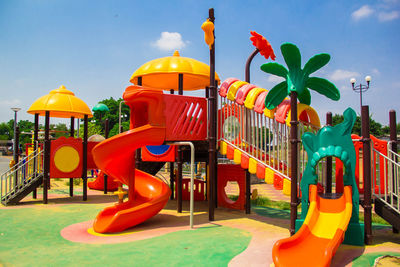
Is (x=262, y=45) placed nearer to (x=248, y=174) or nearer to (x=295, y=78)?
(x=295, y=78)

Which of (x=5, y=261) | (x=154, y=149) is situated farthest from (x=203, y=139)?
(x=5, y=261)

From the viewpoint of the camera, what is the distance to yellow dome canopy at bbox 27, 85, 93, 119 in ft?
40.5

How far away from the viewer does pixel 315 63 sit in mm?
7012

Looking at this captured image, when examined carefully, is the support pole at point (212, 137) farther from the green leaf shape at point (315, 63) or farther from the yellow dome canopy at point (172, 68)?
the green leaf shape at point (315, 63)

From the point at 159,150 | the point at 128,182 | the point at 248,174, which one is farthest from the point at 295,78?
the point at 159,150

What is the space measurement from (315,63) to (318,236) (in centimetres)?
352

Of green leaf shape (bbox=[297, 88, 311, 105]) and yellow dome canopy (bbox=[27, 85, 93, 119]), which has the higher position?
yellow dome canopy (bbox=[27, 85, 93, 119])

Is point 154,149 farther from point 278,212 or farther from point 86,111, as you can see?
point 278,212

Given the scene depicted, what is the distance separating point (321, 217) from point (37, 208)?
912 centimetres

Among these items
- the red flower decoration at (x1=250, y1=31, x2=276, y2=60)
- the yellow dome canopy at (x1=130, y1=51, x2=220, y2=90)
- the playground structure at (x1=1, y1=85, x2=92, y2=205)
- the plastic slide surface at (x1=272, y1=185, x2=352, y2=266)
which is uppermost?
the red flower decoration at (x1=250, y1=31, x2=276, y2=60)

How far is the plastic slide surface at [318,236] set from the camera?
5121 millimetres

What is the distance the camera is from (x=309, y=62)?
702 centimetres

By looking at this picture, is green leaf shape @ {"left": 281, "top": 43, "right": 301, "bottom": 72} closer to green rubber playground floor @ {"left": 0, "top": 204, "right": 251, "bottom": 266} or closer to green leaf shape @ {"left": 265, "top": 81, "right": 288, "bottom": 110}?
green leaf shape @ {"left": 265, "top": 81, "right": 288, "bottom": 110}

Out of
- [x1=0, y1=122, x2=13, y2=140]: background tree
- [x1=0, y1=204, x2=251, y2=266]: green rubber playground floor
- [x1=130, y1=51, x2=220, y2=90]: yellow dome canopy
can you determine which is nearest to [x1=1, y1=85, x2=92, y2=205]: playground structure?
[x1=130, y1=51, x2=220, y2=90]: yellow dome canopy
